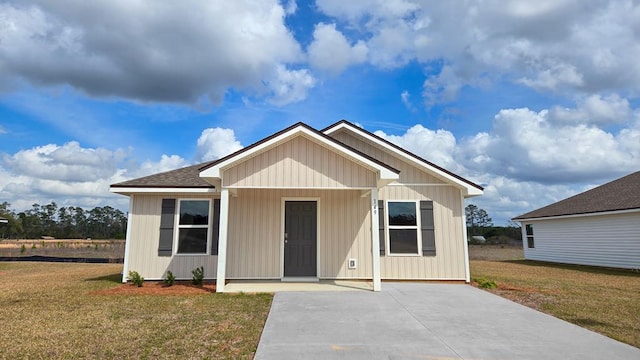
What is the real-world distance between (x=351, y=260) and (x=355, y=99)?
591 cm

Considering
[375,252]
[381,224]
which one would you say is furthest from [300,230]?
[375,252]

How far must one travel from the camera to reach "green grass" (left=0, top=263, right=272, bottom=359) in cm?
439

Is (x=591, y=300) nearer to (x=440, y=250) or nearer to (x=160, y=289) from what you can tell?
(x=440, y=250)

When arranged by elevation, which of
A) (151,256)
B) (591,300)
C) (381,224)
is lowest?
(591,300)

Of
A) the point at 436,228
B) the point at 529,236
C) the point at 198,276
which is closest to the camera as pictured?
the point at 198,276

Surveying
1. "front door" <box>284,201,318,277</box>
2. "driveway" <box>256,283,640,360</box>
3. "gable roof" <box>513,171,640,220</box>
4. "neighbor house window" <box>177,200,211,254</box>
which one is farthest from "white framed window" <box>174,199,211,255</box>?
"gable roof" <box>513,171,640,220</box>

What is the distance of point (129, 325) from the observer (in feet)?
18.0

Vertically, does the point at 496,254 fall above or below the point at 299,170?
below

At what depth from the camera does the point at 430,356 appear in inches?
165

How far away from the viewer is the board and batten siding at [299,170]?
844cm

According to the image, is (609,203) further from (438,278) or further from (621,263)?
(438,278)

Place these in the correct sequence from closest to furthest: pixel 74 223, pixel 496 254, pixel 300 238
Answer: pixel 300 238 < pixel 496 254 < pixel 74 223

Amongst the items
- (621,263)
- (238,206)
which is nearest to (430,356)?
(238,206)

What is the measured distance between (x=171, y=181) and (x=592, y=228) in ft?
59.8
